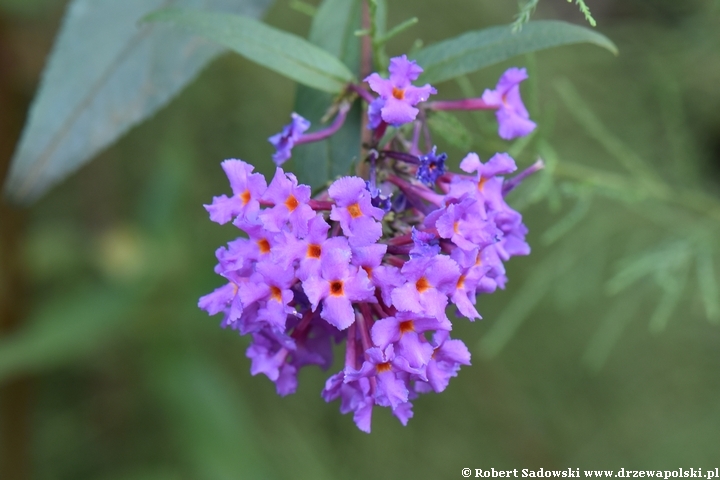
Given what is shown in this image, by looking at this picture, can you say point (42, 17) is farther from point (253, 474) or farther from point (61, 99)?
point (253, 474)

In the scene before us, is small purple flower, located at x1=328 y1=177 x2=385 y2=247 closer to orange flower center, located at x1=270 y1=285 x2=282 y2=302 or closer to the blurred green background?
orange flower center, located at x1=270 y1=285 x2=282 y2=302

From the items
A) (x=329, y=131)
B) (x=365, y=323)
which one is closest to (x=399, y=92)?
(x=329, y=131)

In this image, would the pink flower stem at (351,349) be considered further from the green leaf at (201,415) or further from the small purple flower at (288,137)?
the green leaf at (201,415)

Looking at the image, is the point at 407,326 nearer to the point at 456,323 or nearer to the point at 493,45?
the point at 493,45

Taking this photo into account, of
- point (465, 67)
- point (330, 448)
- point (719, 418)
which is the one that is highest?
point (465, 67)

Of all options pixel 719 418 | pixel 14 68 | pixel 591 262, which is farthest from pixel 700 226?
pixel 14 68
